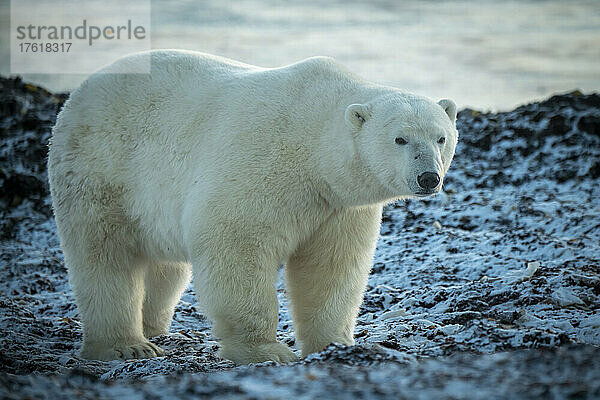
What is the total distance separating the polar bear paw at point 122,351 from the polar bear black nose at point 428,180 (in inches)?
113

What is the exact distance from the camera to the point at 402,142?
4.88 meters

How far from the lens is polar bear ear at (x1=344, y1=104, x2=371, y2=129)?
5000mm

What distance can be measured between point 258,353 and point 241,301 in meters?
0.42

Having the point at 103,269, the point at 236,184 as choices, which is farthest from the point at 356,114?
the point at 103,269

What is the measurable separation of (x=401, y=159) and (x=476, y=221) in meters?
5.92

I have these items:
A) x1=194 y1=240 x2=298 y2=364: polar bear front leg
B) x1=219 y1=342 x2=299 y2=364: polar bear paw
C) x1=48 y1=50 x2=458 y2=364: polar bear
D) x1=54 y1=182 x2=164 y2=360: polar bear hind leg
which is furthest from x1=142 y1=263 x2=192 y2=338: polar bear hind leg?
x1=219 y1=342 x2=299 y2=364: polar bear paw

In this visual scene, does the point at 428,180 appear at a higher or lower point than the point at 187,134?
lower

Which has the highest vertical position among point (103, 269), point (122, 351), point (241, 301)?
point (103, 269)

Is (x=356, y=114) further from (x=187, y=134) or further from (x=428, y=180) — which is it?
(x=187, y=134)

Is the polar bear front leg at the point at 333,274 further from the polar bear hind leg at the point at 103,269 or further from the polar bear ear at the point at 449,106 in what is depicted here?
the polar bear hind leg at the point at 103,269

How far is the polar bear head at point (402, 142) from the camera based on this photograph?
4.72m

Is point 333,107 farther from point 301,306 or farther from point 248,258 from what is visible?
point 301,306

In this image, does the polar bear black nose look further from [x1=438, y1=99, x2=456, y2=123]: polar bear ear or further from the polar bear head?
[x1=438, y1=99, x2=456, y2=123]: polar bear ear

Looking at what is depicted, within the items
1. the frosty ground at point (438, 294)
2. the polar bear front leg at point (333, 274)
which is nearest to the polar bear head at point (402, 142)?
the polar bear front leg at point (333, 274)
